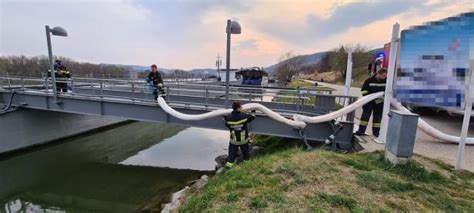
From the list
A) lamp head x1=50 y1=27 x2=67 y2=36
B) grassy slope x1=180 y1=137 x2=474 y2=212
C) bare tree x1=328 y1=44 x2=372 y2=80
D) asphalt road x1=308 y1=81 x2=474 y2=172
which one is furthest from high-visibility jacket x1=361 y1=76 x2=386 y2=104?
bare tree x1=328 y1=44 x2=372 y2=80

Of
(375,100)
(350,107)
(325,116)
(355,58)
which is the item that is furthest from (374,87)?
(355,58)

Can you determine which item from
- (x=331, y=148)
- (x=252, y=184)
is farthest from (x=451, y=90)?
(x=252, y=184)

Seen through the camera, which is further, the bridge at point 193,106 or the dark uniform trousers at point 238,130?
the bridge at point 193,106

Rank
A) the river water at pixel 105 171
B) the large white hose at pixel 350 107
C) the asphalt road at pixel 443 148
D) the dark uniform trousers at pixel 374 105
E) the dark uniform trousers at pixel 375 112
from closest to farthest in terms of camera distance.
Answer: the asphalt road at pixel 443 148, the large white hose at pixel 350 107, the dark uniform trousers at pixel 374 105, the dark uniform trousers at pixel 375 112, the river water at pixel 105 171

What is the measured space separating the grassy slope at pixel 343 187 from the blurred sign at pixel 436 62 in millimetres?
1496

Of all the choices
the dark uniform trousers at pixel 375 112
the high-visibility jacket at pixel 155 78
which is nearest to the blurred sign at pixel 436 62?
the dark uniform trousers at pixel 375 112

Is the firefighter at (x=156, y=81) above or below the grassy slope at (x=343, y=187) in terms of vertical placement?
above

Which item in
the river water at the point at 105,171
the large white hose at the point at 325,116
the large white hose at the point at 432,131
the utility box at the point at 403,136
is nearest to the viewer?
the utility box at the point at 403,136

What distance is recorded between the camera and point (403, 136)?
13.9 ft

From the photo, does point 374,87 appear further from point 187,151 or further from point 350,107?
point 187,151

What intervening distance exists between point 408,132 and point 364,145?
175 centimetres

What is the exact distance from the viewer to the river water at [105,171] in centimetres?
736

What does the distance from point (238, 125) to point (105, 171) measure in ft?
21.1

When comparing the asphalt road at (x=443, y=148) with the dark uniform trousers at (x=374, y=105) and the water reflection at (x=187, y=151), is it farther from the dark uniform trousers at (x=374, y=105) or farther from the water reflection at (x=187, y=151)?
the water reflection at (x=187, y=151)
